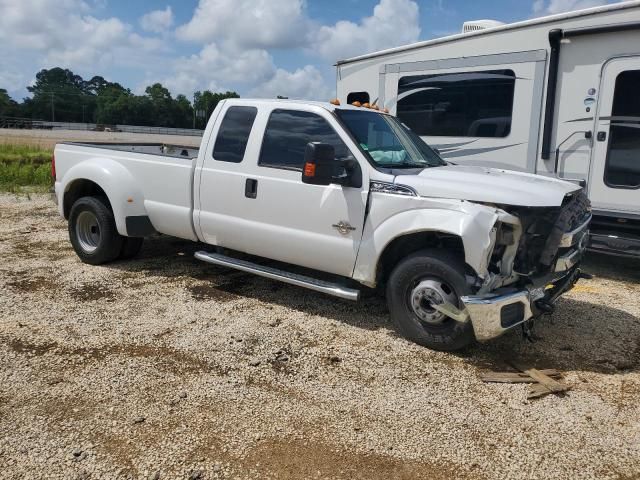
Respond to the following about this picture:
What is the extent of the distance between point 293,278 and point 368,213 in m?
0.94

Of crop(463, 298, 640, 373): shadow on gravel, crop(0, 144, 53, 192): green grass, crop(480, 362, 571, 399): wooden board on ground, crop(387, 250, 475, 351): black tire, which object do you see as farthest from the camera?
crop(0, 144, 53, 192): green grass

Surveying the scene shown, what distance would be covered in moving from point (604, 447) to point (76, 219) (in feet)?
19.2

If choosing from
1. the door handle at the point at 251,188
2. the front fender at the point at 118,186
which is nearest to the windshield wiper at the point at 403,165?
the door handle at the point at 251,188

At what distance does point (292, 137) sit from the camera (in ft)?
16.9

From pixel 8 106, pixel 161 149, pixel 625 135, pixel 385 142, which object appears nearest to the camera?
pixel 385 142

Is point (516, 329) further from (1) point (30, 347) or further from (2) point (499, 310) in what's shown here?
(1) point (30, 347)

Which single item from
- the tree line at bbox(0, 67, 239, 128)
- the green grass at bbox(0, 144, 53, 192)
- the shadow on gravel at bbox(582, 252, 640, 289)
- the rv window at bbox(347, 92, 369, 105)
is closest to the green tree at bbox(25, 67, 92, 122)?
the tree line at bbox(0, 67, 239, 128)

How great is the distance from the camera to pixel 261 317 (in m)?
5.07

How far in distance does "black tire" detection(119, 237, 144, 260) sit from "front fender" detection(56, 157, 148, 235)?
0.48 meters

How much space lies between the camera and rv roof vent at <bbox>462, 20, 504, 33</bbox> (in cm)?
805

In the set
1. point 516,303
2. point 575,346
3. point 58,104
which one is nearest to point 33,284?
point 516,303

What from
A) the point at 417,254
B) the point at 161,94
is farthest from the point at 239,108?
the point at 161,94

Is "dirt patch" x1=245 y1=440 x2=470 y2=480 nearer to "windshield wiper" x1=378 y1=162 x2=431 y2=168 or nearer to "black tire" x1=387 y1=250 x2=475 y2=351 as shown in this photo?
"black tire" x1=387 y1=250 x2=475 y2=351

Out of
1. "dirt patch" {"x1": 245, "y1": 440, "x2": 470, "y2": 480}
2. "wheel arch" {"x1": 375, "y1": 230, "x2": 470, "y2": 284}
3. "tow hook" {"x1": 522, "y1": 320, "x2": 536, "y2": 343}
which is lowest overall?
"dirt patch" {"x1": 245, "y1": 440, "x2": 470, "y2": 480}
